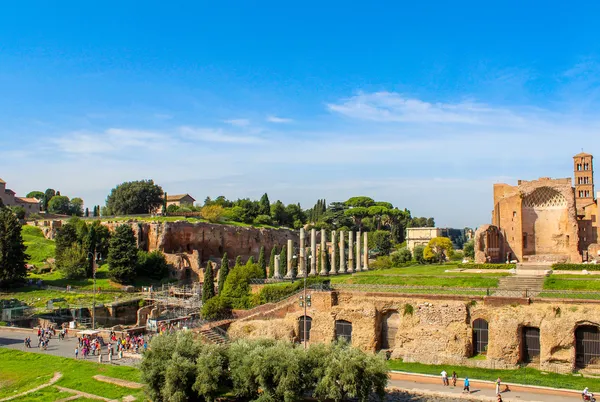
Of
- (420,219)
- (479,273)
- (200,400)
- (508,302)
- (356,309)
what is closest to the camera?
(200,400)

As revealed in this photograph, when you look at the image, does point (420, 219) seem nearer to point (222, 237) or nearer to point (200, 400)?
point (222, 237)

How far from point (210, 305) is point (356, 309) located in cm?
1024

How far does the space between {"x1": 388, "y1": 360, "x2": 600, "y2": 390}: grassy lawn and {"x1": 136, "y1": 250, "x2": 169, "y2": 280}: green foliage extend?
3498 centimetres

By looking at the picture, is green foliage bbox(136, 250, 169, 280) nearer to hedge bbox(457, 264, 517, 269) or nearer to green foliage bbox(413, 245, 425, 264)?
green foliage bbox(413, 245, 425, 264)

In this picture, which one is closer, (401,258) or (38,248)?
(401,258)

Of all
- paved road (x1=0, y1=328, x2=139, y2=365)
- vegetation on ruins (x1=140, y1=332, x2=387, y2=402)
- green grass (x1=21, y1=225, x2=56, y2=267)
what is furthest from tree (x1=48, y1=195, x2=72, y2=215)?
vegetation on ruins (x1=140, y1=332, x2=387, y2=402)

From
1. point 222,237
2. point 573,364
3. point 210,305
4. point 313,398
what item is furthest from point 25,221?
point 573,364

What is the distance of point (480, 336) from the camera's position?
90.1 feet

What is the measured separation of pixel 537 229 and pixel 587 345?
2179 cm

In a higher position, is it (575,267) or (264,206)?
(264,206)

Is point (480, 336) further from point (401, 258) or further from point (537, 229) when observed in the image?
point (401, 258)

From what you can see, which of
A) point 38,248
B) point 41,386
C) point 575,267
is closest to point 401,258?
point 575,267

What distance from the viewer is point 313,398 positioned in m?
21.7

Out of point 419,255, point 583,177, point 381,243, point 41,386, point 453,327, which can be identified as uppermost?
point 583,177
